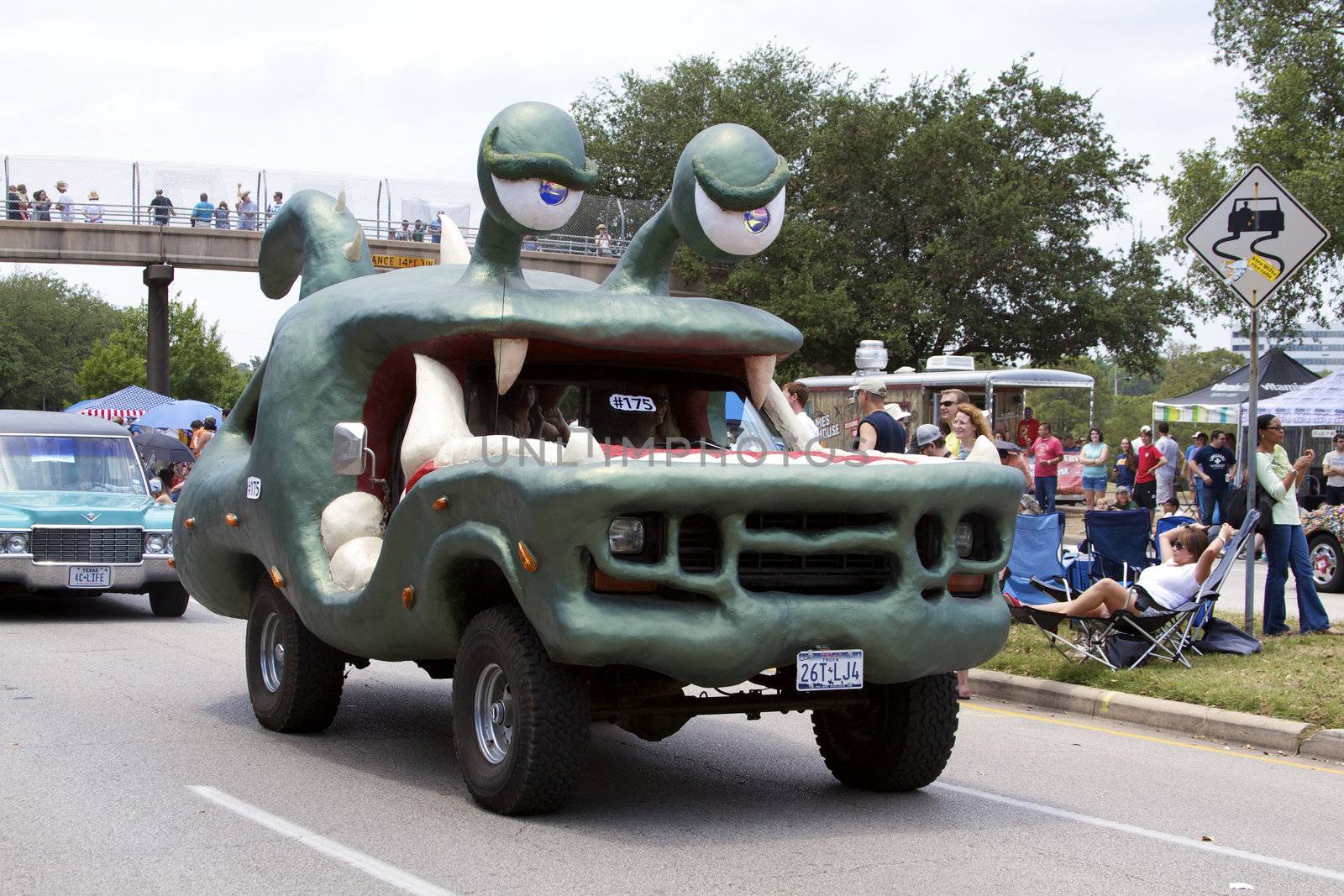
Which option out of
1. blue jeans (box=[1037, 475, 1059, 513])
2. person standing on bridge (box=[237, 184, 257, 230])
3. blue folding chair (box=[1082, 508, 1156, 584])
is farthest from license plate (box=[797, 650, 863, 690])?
person standing on bridge (box=[237, 184, 257, 230])

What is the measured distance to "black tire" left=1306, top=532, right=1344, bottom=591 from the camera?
17.2 m

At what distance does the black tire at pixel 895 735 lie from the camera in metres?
6.75

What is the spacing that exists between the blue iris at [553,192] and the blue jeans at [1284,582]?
25.2ft

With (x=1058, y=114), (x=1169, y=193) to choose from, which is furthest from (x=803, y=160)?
(x=1169, y=193)

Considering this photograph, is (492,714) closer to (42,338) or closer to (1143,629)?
(1143,629)

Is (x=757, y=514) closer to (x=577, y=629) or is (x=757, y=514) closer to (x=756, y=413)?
(x=577, y=629)

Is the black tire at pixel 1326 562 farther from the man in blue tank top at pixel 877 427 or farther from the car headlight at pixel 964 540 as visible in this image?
the car headlight at pixel 964 540

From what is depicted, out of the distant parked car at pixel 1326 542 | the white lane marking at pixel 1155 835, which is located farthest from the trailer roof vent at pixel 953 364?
the white lane marking at pixel 1155 835

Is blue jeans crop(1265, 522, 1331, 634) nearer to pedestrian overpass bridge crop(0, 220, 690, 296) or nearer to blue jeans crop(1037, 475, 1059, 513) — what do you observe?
blue jeans crop(1037, 475, 1059, 513)

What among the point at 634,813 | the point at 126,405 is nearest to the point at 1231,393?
the point at 126,405

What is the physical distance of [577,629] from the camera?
18.3 ft

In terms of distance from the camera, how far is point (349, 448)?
6934mm

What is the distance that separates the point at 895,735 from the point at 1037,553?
5.22m

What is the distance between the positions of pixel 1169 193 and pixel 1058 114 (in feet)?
19.7
